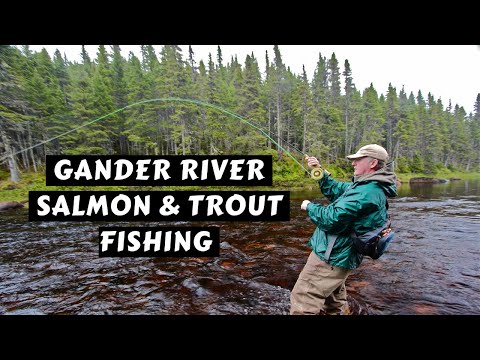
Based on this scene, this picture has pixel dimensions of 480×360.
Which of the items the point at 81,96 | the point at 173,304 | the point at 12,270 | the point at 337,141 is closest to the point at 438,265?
the point at 173,304

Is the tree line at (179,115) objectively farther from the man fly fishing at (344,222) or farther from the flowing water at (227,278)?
the man fly fishing at (344,222)

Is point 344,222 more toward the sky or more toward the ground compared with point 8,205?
more toward the sky

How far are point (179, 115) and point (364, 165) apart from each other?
32.1 m

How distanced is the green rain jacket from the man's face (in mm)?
91

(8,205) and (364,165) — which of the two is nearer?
(364,165)

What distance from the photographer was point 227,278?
541cm

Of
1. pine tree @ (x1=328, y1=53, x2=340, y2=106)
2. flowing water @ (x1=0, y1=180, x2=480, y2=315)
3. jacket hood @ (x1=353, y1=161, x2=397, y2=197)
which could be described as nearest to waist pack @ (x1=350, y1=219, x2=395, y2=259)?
jacket hood @ (x1=353, y1=161, x2=397, y2=197)

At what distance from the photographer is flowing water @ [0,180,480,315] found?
4.41 meters

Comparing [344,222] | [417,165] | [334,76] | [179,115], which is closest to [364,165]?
[344,222]

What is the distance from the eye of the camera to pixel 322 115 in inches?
1978

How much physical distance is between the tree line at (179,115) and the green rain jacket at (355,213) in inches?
563

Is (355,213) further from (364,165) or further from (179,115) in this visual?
(179,115)

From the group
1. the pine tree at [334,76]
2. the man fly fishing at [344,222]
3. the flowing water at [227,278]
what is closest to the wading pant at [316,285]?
the man fly fishing at [344,222]
